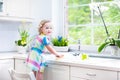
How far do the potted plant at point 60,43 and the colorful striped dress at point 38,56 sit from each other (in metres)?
0.84

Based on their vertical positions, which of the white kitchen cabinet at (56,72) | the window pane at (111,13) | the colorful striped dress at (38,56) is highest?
the window pane at (111,13)

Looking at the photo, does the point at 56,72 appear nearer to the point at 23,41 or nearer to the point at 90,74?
the point at 90,74

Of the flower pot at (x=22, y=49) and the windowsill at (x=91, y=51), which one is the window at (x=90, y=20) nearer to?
the windowsill at (x=91, y=51)

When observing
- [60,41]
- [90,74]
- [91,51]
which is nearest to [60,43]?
[60,41]

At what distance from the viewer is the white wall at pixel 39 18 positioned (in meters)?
3.44

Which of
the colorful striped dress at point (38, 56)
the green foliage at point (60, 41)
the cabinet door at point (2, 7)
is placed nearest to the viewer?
the colorful striped dress at point (38, 56)

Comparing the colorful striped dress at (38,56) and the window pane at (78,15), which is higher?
the window pane at (78,15)

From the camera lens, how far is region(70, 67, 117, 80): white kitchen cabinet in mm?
1946

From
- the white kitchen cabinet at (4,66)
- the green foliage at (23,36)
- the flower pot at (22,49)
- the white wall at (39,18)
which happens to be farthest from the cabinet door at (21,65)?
the white wall at (39,18)

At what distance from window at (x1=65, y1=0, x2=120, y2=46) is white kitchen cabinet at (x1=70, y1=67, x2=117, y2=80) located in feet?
3.14

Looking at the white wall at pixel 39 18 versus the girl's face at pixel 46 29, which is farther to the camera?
the white wall at pixel 39 18

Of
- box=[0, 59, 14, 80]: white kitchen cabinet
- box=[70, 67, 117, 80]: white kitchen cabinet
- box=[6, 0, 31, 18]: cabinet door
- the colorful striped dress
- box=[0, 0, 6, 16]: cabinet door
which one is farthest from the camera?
box=[6, 0, 31, 18]: cabinet door

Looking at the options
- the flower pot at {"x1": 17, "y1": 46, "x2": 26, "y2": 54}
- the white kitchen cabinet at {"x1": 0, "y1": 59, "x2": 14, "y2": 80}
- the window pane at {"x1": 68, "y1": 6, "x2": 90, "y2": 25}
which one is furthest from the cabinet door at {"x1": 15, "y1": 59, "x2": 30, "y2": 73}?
the window pane at {"x1": 68, "y1": 6, "x2": 90, "y2": 25}

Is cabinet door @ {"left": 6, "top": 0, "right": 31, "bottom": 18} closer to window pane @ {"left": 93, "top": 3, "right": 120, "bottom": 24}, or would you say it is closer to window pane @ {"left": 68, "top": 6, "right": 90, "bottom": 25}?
window pane @ {"left": 68, "top": 6, "right": 90, "bottom": 25}
